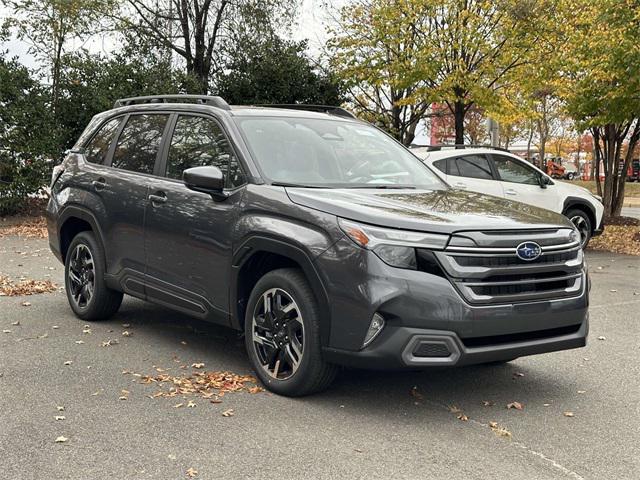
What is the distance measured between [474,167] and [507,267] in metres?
8.37

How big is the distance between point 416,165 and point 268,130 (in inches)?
50.1

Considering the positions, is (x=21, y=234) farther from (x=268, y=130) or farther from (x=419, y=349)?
(x=419, y=349)

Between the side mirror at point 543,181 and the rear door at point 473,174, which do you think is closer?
the rear door at point 473,174

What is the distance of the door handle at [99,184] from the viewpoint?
6555 mm

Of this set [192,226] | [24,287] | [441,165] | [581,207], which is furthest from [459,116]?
[192,226]

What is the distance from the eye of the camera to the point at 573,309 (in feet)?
15.6

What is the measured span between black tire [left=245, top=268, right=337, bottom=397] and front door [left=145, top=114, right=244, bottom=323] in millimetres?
352

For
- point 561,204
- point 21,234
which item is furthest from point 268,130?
point 21,234

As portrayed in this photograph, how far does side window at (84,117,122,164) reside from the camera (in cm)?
689

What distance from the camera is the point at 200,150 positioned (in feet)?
18.9

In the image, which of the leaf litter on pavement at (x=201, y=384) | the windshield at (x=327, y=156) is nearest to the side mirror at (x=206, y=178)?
the windshield at (x=327, y=156)

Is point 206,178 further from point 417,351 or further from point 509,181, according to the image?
point 509,181

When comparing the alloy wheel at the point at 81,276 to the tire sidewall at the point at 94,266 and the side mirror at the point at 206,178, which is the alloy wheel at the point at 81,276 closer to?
the tire sidewall at the point at 94,266

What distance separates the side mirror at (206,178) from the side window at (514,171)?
8.33 meters
